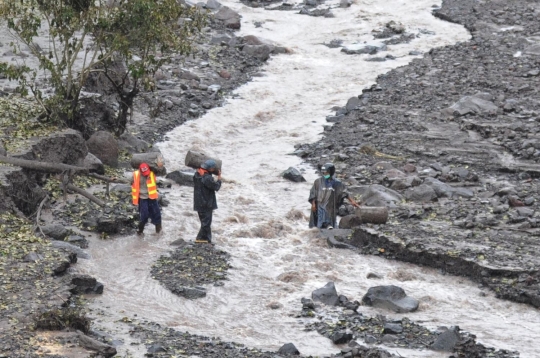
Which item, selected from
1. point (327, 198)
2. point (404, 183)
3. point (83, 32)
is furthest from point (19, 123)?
point (404, 183)

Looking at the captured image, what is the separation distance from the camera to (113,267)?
14547mm

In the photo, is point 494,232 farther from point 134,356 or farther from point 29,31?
point 29,31

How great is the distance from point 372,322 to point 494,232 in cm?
441

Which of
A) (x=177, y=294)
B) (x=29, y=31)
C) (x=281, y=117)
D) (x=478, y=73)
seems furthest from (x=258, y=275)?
(x=478, y=73)

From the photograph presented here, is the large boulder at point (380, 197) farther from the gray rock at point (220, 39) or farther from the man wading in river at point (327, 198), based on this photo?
the gray rock at point (220, 39)

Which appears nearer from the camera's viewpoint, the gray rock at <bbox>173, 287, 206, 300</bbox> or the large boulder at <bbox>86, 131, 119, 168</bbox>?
the gray rock at <bbox>173, 287, 206, 300</bbox>

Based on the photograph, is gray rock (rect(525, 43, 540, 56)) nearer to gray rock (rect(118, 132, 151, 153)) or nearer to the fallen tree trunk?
gray rock (rect(118, 132, 151, 153))

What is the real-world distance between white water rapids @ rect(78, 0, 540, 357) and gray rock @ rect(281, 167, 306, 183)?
23 cm

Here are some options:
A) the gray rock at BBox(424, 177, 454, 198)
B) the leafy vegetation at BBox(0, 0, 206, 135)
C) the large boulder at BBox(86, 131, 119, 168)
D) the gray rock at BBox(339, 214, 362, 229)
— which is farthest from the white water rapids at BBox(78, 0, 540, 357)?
the leafy vegetation at BBox(0, 0, 206, 135)

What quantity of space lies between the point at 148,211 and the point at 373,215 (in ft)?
14.3

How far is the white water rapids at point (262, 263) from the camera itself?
12680 mm

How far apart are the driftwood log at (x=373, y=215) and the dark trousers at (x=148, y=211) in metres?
3.94

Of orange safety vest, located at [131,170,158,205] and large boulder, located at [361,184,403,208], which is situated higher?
orange safety vest, located at [131,170,158,205]

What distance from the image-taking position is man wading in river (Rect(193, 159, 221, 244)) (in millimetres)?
15328
